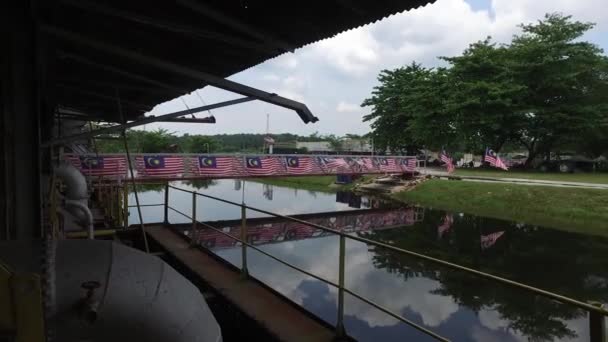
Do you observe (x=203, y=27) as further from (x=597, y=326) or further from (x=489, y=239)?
(x=489, y=239)

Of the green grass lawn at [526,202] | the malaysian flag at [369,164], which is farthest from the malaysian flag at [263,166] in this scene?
the green grass lawn at [526,202]

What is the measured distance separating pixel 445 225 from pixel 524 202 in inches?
197

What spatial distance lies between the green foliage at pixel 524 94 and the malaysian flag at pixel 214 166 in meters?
18.9

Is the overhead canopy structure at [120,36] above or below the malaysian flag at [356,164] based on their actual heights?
above

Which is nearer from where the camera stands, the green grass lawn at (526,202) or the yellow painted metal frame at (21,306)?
the yellow painted metal frame at (21,306)

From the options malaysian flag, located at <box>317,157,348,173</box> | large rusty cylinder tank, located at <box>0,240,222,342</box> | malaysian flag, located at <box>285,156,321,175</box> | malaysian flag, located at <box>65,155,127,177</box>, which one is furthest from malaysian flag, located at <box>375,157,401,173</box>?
large rusty cylinder tank, located at <box>0,240,222,342</box>

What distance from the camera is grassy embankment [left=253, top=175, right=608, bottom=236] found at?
1681 centimetres

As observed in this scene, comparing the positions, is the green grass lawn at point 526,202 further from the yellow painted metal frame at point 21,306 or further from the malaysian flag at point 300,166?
the yellow painted metal frame at point 21,306

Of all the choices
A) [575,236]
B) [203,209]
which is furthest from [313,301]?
[203,209]

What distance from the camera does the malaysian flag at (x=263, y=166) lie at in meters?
19.0

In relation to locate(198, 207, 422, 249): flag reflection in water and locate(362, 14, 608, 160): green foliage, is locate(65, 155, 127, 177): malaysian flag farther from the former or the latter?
locate(362, 14, 608, 160): green foliage

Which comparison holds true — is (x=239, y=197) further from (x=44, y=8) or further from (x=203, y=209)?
(x=44, y=8)

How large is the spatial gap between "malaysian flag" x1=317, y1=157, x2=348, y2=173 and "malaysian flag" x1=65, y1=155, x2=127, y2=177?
32.1 feet


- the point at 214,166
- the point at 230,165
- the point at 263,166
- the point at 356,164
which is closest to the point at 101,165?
the point at 214,166
